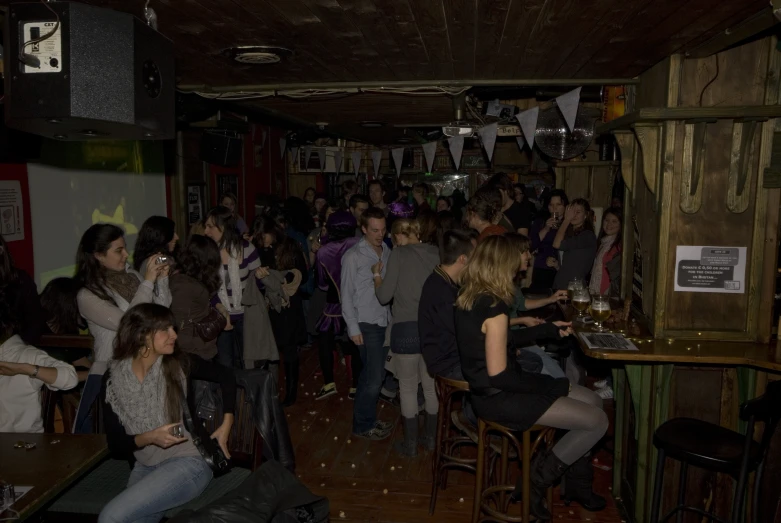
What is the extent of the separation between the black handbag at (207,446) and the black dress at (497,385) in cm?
119

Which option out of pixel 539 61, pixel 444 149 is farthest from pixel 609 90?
pixel 444 149

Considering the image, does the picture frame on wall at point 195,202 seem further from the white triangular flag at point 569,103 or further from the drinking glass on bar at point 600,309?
the drinking glass on bar at point 600,309

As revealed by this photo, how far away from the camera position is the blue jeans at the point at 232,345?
15.5 ft

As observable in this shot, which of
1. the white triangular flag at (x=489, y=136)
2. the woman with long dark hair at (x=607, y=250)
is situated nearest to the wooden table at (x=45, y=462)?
the woman with long dark hair at (x=607, y=250)

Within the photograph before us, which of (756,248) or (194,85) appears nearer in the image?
(756,248)

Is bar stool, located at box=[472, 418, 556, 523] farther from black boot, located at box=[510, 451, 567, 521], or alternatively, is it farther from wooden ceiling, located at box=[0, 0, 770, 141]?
wooden ceiling, located at box=[0, 0, 770, 141]

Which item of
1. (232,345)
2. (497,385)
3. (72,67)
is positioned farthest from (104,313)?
(497,385)

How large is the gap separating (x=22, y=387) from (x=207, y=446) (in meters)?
1.04

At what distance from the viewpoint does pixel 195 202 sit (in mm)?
7852

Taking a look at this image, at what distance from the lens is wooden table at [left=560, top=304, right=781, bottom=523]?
298cm

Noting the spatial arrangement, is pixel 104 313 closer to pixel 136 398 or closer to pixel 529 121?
pixel 136 398

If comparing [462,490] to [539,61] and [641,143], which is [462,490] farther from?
Answer: [539,61]

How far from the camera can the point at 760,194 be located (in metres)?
3.17

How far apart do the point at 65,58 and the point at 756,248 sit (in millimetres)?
3319
